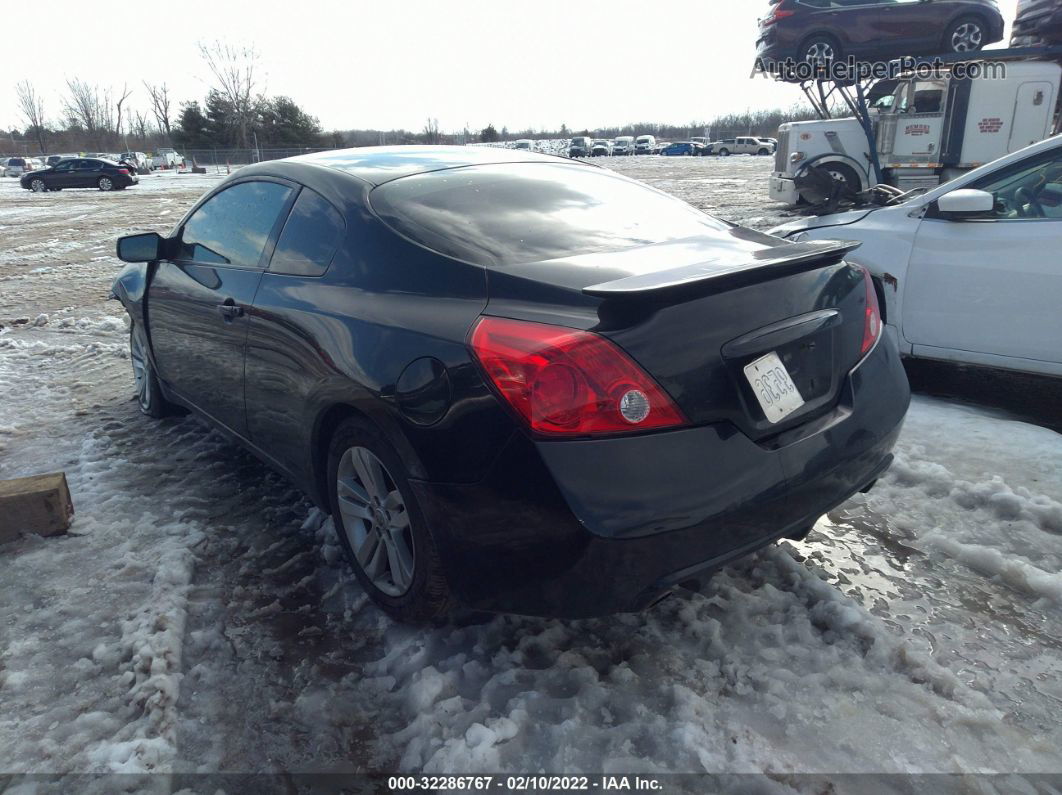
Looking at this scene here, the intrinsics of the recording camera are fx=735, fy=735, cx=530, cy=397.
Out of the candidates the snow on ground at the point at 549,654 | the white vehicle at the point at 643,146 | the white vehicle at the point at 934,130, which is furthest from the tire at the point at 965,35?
the white vehicle at the point at 643,146

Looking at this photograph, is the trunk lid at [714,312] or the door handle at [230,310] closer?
the trunk lid at [714,312]

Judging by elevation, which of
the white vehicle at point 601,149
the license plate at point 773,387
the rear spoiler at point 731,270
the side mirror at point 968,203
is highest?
the white vehicle at point 601,149

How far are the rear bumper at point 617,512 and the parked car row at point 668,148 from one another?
6052 cm

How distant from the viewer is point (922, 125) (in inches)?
489

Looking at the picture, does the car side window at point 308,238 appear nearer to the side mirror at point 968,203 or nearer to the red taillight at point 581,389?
the red taillight at point 581,389

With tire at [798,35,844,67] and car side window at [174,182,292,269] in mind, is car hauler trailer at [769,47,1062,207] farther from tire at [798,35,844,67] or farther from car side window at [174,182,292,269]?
car side window at [174,182,292,269]

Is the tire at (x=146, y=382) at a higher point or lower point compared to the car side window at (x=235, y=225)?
lower

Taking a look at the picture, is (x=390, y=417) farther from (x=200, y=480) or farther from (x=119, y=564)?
(x=200, y=480)

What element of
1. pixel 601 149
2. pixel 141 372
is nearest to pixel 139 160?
pixel 601 149

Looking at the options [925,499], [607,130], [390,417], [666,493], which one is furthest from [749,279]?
[607,130]

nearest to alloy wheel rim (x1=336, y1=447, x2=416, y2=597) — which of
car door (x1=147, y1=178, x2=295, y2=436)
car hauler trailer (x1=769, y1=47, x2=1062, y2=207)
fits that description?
car door (x1=147, y1=178, x2=295, y2=436)

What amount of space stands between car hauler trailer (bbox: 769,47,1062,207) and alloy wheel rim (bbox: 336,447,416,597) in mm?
10206

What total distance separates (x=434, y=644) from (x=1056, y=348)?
3547mm

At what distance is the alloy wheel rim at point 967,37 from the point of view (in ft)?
40.0
